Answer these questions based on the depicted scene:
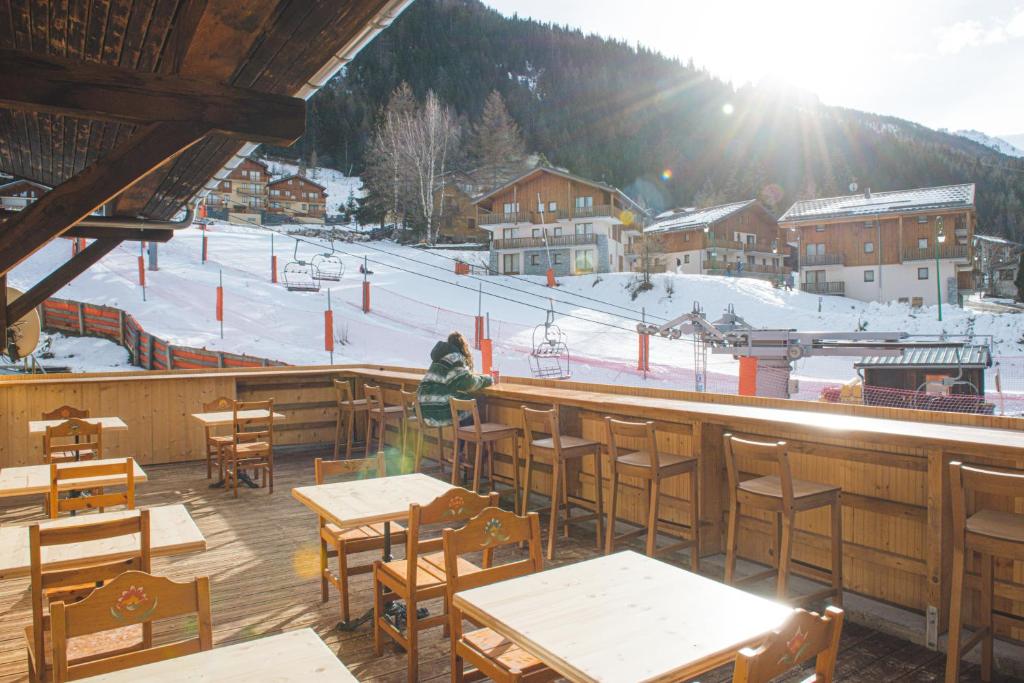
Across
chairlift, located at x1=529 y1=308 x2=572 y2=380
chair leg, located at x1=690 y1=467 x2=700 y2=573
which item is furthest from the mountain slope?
chair leg, located at x1=690 y1=467 x2=700 y2=573

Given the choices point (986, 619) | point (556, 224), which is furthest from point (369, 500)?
point (556, 224)

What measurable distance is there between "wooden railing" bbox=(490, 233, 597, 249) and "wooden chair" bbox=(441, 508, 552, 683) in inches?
1595

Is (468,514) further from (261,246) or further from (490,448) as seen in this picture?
(261,246)

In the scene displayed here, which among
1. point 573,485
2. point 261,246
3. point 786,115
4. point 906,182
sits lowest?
point 573,485

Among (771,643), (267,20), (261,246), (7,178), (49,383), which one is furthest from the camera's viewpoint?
(261,246)

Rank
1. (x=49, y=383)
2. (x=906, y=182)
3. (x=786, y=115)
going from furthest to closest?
1. (x=786, y=115)
2. (x=906, y=182)
3. (x=49, y=383)

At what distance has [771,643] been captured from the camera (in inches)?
64.6

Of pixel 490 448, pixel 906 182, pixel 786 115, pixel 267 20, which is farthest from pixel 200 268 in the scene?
pixel 786 115

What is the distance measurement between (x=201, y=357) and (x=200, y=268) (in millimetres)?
18365

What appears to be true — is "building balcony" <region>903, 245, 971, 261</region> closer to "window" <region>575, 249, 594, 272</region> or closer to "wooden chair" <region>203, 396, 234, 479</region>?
"window" <region>575, 249, 594, 272</region>

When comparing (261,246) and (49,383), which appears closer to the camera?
(49,383)

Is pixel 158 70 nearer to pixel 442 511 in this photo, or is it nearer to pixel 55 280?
pixel 442 511

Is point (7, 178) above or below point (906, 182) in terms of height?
below

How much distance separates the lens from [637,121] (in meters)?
95.0
